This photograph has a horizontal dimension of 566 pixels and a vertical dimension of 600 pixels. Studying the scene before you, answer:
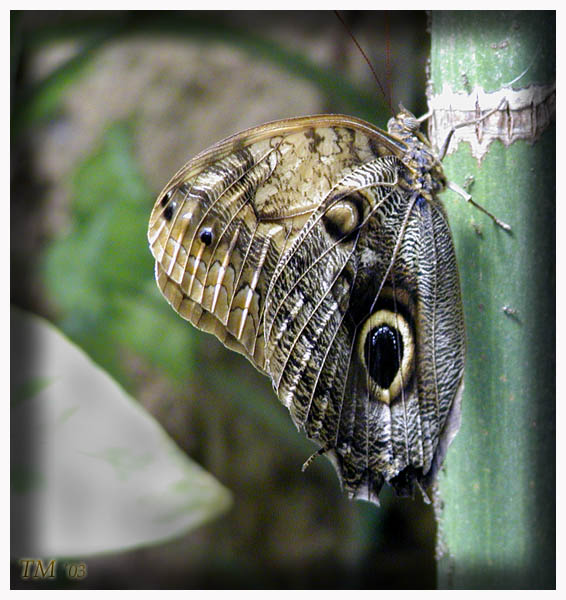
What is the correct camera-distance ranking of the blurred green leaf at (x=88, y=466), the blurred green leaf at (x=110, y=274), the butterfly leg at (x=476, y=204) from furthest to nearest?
1. the blurred green leaf at (x=110, y=274)
2. the blurred green leaf at (x=88, y=466)
3. the butterfly leg at (x=476, y=204)

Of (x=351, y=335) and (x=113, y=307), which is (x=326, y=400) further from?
(x=113, y=307)

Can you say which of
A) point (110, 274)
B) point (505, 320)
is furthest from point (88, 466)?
point (505, 320)

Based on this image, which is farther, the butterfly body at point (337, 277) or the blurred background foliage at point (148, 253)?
the blurred background foliage at point (148, 253)

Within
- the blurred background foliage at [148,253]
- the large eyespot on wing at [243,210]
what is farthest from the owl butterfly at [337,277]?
the blurred background foliage at [148,253]

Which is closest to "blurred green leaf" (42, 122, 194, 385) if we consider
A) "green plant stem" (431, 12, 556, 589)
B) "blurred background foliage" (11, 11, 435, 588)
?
"blurred background foliage" (11, 11, 435, 588)

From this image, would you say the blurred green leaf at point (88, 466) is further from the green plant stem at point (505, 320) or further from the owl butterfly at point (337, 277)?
the green plant stem at point (505, 320)

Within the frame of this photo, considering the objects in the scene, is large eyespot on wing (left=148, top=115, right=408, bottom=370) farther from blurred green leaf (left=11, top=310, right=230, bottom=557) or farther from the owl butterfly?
blurred green leaf (left=11, top=310, right=230, bottom=557)

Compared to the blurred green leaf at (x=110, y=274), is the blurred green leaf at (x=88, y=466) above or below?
below
